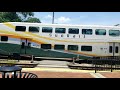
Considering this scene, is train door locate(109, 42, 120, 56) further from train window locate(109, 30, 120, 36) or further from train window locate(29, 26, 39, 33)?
train window locate(29, 26, 39, 33)

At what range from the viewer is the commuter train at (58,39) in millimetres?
26641

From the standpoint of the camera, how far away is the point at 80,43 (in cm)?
2694

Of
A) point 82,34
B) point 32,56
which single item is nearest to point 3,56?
point 32,56

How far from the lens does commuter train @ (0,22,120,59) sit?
26641mm

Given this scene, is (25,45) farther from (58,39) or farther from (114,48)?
(114,48)

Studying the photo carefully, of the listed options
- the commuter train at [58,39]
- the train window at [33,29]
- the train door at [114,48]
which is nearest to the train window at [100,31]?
the commuter train at [58,39]

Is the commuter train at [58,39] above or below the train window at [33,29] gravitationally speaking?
below

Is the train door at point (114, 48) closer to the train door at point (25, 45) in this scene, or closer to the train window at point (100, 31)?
the train window at point (100, 31)

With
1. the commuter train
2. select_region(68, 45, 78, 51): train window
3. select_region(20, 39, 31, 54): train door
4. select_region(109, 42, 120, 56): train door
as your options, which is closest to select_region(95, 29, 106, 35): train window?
the commuter train

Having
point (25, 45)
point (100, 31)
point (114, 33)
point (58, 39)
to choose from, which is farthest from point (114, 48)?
point (25, 45)

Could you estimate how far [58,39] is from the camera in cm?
2691
